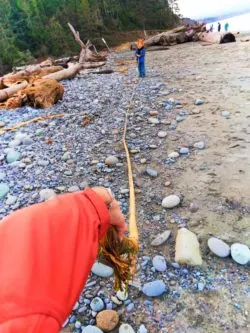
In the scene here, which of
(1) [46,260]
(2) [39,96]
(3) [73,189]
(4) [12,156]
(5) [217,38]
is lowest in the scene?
(5) [217,38]

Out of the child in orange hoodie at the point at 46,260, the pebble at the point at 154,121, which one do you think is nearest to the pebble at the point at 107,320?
the child in orange hoodie at the point at 46,260

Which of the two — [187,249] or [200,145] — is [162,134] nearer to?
[200,145]

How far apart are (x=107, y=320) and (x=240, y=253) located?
1127 millimetres

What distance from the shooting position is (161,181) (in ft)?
12.9

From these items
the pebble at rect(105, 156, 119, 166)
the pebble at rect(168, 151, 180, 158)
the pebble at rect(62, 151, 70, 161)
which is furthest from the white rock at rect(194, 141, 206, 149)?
→ the pebble at rect(62, 151, 70, 161)

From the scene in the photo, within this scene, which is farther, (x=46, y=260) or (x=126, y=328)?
(x=126, y=328)

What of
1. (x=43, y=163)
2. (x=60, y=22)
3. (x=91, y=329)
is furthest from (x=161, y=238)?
(x=60, y=22)

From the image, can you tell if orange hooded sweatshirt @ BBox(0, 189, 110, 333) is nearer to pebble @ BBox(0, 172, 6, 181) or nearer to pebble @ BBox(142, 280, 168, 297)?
pebble @ BBox(142, 280, 168, 297)

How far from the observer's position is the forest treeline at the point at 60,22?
30.9 m

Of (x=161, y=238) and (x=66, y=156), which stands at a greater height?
(x=66, y=156)

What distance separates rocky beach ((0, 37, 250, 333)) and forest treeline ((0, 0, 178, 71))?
2250 centimetres

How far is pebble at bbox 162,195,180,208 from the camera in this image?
3402 millimetres

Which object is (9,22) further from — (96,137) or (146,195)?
(146,195)

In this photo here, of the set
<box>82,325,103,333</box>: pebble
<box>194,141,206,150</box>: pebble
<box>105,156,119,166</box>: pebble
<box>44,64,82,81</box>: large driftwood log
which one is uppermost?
<box>105,156,119,166</box>: pebble
